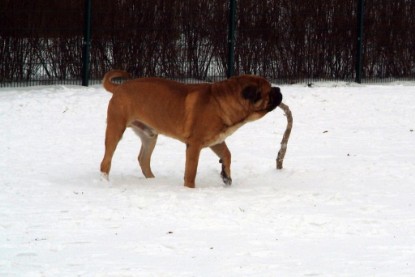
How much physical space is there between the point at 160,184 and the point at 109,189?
2.16 feet

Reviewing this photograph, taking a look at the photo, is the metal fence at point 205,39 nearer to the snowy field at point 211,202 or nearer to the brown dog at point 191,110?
the snowy field at point 211,202

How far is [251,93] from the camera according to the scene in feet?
32.8

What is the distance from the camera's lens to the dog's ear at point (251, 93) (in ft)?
32.8

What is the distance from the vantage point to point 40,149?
12.4 meters

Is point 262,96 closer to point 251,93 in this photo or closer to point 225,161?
point 251,93

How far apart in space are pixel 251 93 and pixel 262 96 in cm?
14

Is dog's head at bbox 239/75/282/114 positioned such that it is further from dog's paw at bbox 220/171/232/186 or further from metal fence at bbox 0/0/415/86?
metal fence at bbox 0/0/415/86

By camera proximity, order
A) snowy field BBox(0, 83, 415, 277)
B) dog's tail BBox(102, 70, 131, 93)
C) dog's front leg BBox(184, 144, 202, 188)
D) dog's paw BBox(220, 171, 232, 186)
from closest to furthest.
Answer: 1. snowy field BBox(0, 83, 415, 277)
2. dog's front leg BBox(184, 144, 202, 188)
3. dog's paw BBox(220, 171, 232, 186)
4. dog's tail BBox(102, 70, 131, 93)

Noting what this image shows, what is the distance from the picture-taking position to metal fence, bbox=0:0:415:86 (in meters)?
17.6

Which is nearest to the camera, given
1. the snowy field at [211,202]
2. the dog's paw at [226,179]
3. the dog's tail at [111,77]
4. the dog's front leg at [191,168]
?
the snowy field at [211,202]

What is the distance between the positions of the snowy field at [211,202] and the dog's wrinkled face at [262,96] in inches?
35.1

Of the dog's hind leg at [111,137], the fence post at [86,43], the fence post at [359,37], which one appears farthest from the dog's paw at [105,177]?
the fence post at [359,37]

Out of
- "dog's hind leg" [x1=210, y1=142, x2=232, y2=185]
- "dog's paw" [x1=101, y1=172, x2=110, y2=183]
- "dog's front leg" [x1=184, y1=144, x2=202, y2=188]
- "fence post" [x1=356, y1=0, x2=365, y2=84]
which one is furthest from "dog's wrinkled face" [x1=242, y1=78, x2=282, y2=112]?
"fence post" [x1=356, y1=0, x2=365, y2=84]

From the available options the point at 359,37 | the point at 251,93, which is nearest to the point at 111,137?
the point at 251,93
